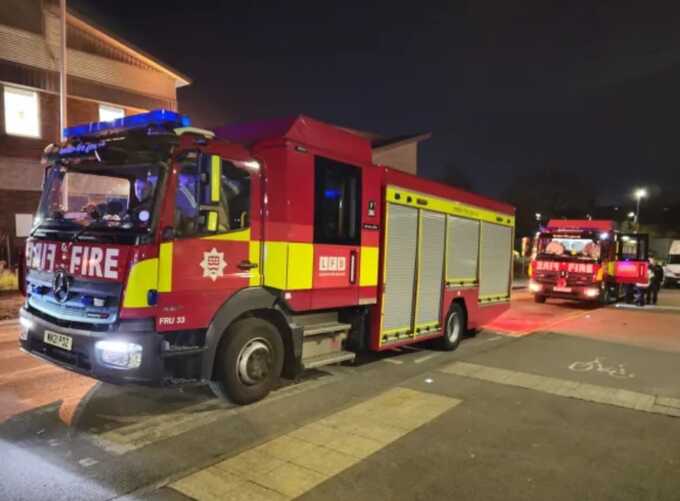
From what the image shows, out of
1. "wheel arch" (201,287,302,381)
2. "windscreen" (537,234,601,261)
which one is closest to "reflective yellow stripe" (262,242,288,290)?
"wheel arch" (201,287,302,381)

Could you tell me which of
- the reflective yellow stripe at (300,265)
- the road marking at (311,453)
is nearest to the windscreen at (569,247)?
the road marking at (311,453)

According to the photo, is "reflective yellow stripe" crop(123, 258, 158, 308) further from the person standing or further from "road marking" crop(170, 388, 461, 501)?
the person standing

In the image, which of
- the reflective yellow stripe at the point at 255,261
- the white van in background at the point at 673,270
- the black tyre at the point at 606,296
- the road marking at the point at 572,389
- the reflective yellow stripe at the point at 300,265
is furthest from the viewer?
the white van in background at the point at 673,270

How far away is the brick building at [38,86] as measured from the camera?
17.3 meters

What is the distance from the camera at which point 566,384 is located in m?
7.41

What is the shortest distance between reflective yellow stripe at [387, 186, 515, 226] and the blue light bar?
3.36 meters

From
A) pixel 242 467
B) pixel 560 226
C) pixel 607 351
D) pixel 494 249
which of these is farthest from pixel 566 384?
pixel 560 226

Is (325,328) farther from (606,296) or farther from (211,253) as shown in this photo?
(606,296)

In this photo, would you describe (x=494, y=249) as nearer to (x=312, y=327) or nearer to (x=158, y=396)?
(x=312, y=327)

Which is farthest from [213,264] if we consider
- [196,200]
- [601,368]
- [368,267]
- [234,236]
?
[601,368]

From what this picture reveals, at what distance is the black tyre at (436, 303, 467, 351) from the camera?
9391 mm

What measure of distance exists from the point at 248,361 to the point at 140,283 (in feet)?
5.11

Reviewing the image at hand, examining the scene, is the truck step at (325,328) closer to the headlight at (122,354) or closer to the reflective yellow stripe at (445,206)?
the reflective yellow stripe at (445,206)

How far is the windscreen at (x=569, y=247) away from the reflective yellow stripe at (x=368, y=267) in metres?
12.9
